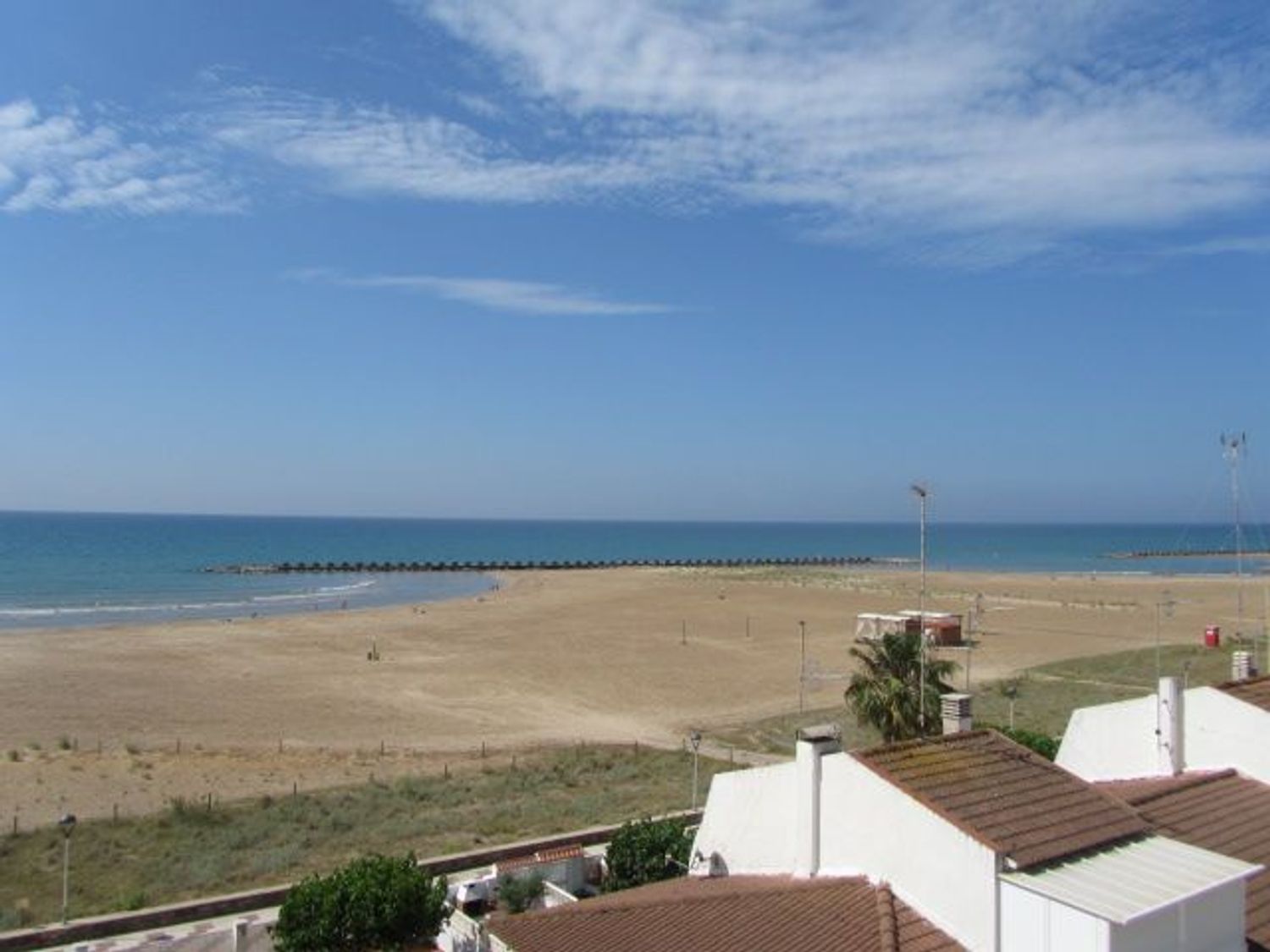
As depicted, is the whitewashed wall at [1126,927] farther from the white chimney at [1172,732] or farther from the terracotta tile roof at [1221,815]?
the white chimney at [1172,732]

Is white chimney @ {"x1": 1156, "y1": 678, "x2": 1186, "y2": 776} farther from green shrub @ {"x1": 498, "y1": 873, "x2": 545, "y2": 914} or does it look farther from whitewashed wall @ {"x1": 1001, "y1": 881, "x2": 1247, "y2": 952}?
green shrub @ {"x1": 498, "y1": 873, "x2": 545, "y2": 914}

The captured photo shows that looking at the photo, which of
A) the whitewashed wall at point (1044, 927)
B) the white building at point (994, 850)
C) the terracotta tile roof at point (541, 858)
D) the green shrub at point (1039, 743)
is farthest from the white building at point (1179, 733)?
the terracotta tile roof at point (541, 858)

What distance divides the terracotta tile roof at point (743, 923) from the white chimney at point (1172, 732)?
6.36 metres

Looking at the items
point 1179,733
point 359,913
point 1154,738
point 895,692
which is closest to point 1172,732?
point 1179,733

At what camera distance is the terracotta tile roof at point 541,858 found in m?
17.9

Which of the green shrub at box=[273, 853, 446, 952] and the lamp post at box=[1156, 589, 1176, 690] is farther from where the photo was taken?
the lamp post at box=[1156, 589, 1176, 690]

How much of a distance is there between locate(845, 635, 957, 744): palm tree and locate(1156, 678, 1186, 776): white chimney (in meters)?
5.58

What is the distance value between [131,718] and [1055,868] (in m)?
35.0

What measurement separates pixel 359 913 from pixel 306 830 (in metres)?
10.2

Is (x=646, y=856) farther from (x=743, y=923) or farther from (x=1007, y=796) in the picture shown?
(x=1007, y=796)

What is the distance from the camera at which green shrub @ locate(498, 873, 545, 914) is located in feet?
56.1

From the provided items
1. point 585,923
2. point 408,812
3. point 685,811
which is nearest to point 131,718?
point 408,812

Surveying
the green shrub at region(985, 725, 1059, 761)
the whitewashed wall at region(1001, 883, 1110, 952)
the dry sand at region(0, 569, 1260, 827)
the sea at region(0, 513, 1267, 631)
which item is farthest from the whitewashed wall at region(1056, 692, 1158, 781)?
the sea at region(0, 513, 1267, 631)

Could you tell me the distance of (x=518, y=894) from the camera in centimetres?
1714
